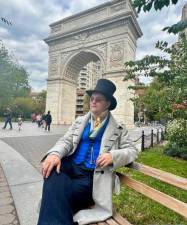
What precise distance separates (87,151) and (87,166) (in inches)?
6.0

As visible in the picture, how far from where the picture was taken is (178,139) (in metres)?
10.1

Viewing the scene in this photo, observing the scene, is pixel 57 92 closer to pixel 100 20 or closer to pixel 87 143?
pixel 100 20

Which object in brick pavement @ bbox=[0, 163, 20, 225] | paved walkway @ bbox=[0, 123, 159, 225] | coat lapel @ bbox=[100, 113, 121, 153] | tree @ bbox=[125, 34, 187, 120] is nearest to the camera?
coat lapel @ bbox=[100, 113, 121, 153]

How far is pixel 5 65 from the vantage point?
41312 millimetres

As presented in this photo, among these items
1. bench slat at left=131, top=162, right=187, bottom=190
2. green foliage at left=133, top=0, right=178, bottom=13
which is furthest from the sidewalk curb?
green foliage at left=133, top=0, right=178, bottom=13

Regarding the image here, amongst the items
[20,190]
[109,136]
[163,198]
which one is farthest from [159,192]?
[20,190]

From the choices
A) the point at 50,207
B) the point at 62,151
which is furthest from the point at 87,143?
the point at 50,207

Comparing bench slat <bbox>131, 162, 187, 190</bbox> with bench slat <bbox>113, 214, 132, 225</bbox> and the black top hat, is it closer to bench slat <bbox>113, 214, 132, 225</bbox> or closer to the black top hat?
bench slat <bbox>113, 214, 132, 225</bbox>

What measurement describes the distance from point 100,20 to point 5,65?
1851cm

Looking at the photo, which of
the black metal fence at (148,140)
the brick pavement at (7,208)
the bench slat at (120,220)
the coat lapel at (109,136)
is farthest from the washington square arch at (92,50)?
the bench slat at (120,220)

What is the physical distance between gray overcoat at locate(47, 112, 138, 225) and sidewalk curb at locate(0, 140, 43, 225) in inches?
40.9

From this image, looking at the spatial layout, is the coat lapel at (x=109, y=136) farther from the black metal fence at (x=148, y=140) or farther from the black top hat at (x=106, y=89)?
the black metal fence at (x=148, y=140)

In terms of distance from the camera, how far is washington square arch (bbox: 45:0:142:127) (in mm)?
29391

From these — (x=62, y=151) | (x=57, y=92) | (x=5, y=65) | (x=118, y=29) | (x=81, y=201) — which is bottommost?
(x=81, y=201)
